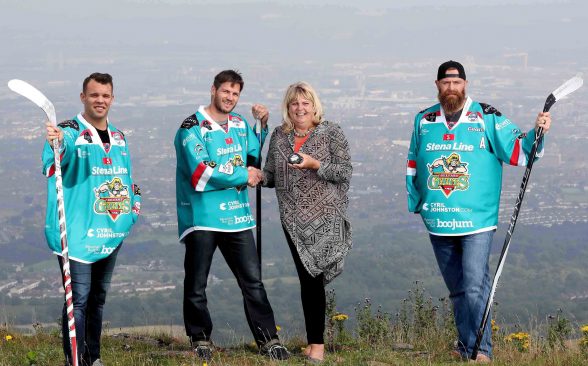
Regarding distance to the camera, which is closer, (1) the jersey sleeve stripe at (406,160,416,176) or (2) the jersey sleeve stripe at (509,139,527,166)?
(2) the jersey sleeve stripe at (509,139,527,166)

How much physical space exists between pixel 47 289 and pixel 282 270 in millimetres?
18969

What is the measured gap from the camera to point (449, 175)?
7.73 metres

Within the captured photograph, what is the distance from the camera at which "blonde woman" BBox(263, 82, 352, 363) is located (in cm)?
757

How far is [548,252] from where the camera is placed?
324 feet

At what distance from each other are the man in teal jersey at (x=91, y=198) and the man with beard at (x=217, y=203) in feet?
2.11

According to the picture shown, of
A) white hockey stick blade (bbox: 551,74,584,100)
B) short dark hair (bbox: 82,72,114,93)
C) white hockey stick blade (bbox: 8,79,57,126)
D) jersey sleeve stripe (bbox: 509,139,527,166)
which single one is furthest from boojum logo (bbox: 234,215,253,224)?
white hockey stick blade (bbox: 551,74,584,100)

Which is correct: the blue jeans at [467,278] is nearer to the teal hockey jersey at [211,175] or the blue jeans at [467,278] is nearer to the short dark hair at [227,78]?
the teal hockey jersey at [211,175]

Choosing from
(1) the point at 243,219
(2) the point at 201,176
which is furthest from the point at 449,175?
(2) the point at 201,176

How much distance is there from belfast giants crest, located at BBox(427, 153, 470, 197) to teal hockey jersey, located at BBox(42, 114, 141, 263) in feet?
8.08

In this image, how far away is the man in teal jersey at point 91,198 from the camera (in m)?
6.79

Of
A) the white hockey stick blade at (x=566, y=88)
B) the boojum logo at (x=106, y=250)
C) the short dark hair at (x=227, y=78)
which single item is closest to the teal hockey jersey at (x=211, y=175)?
the short dark hair at (x=227, y=78)

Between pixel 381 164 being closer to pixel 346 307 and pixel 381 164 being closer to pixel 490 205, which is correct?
pixel 346 307

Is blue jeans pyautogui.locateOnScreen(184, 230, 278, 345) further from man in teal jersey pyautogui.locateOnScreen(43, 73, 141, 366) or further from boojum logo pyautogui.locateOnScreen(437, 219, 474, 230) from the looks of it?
boojum logo pyautogui.locateOnScreen(437, 219, 474, 230)

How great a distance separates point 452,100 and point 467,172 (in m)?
0.59
